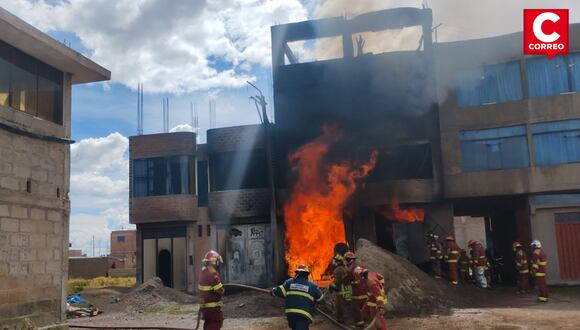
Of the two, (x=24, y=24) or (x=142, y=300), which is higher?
(x=24, y=24)

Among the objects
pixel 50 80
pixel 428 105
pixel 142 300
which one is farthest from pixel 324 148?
pixel 50 80

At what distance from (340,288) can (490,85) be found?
14141mm

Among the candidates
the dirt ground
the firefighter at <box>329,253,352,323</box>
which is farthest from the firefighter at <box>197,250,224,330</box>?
the dirt ground

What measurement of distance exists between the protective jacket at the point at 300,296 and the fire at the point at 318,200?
1412cm

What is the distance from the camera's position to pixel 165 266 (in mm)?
27328

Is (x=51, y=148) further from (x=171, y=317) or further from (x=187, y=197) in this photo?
(x=187, y=197)

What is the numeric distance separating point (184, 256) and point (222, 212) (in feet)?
10.7

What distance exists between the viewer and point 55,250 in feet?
37.9

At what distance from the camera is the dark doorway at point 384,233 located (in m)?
23.5

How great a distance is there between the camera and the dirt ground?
12.8m

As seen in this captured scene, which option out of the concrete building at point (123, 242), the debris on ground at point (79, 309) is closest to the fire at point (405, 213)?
the debris on ground at point (79, 309)

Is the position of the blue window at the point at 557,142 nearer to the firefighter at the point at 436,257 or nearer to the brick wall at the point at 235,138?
the firefighter at the point at 436,257

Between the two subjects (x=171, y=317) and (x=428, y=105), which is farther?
(x=428, y=105)

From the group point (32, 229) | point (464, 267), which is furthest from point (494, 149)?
point (32, 229)
